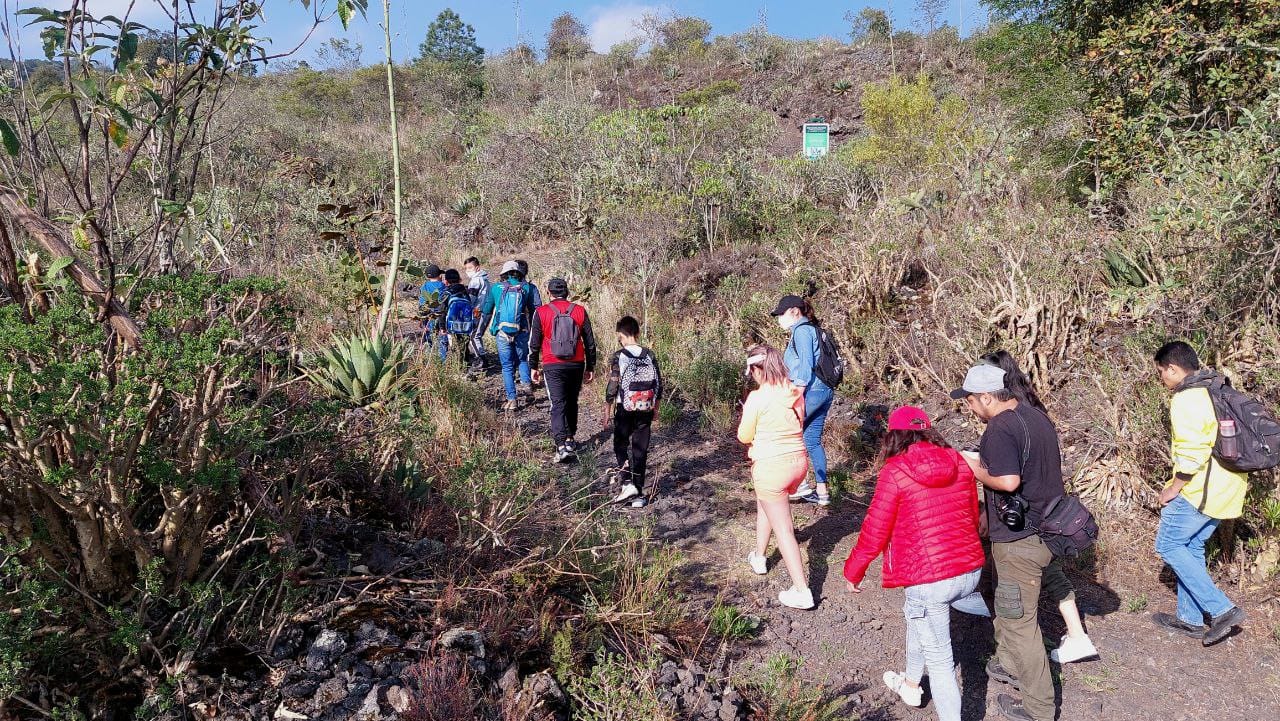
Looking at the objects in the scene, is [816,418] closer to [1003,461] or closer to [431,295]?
[1003,461]

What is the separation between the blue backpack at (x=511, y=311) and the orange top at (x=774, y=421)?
11.7 feet

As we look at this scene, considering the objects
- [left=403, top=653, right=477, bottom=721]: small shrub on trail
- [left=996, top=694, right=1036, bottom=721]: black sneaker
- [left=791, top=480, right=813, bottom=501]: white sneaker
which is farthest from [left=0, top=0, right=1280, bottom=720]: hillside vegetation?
[left=996, top=694, right=1036, bottom=721]: black sneaker

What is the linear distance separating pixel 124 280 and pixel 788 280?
7.05m

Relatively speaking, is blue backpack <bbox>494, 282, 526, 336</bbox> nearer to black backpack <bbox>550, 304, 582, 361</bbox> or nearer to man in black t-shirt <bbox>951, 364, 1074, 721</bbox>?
Answer: black backpack <bbox>550, 304, 582, 361</bbox>

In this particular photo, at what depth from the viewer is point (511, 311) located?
7164mm

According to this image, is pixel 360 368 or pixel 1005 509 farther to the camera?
pixel 360 368

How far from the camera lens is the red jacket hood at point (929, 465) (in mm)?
3170

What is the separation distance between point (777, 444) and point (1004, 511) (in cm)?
117

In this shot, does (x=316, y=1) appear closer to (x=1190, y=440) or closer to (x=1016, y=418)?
(x=1016, y=418)

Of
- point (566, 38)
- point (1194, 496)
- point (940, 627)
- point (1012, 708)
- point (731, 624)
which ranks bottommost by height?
point (1012, 708)

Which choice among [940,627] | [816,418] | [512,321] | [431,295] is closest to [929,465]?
[940,627]

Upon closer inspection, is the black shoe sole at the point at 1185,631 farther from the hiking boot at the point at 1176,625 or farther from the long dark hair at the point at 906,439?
the long dark hair at the point at 906,439

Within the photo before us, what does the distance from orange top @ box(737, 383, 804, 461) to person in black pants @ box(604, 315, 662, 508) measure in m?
1.28

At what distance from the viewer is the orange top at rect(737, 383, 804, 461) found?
13.4 feet
